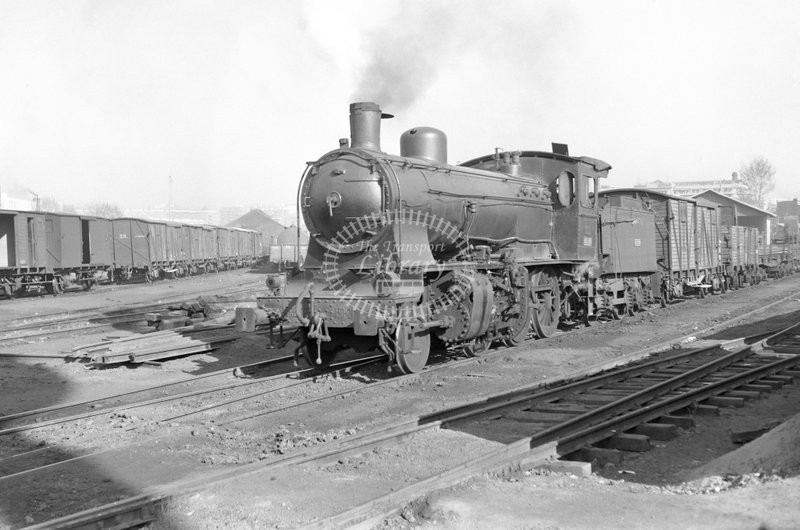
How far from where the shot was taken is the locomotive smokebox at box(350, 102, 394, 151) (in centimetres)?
1007

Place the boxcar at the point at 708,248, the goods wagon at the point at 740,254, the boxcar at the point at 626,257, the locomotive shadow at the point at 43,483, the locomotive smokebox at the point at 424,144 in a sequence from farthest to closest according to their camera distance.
Answer: the goods wagon at the point at 740,254, the boxcar at the point at 708,248, the boxcar at the point at 626,257, the locomotive smokebox at the point at 424,144, the locomotive shadow at the point at 43,483

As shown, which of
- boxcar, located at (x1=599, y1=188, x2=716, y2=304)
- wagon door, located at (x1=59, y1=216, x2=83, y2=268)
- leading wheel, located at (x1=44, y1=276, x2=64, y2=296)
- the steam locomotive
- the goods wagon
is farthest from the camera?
wagon door, located at (x1=59, y1=216, x2=83, y2=268)

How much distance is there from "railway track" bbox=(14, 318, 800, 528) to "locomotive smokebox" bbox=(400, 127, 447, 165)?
4302 mm

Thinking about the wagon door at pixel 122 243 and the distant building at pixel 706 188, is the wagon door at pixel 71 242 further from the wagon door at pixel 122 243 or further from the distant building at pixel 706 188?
the distant building at pixel 706 188

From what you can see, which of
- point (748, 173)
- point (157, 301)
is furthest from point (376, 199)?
point (748, 173)

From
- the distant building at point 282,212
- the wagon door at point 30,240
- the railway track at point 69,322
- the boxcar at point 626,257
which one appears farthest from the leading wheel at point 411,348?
the distant building at point 282,212

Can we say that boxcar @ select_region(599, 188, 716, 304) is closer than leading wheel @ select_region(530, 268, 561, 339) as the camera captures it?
No

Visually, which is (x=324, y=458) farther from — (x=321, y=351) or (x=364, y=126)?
(x=364, y=126)

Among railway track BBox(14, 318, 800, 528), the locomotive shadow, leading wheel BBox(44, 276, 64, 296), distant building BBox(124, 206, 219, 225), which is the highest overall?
distant building BBox(124, 206, 219, 225)

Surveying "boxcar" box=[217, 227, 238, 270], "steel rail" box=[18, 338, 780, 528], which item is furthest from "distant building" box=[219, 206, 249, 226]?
"steel rail" box=[18, 338, 780, 528]

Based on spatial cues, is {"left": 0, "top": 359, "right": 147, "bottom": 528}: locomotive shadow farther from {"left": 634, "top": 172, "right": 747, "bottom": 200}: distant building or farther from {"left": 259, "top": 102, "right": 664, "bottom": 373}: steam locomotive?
{"left": 634, "top": 172, "right": 747, "bottom": 200}: distant building

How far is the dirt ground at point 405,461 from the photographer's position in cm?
452

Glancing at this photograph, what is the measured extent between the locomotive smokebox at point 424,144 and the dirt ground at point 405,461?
339 cm

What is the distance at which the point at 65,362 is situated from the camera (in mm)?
11891
